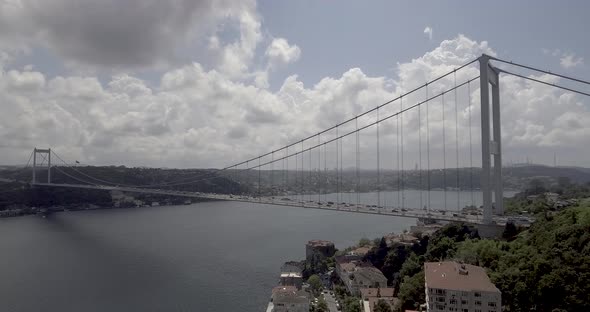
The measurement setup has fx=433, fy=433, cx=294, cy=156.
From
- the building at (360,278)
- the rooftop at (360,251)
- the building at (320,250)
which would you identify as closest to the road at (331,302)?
the building at (360,278)

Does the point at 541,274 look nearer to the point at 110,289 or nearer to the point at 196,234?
the point at 110,289

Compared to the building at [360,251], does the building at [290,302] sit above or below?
below

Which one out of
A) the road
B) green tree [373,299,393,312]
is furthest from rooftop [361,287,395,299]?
green tree [373,299,393,312]

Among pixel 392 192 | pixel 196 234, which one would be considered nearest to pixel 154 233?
pixel 196 234

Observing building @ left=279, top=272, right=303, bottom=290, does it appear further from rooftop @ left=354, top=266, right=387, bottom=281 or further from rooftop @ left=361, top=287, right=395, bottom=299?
rooftop @ left=361, top=287, right=395, bottom=299

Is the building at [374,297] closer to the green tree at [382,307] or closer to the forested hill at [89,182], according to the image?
the green tree at [382,307]

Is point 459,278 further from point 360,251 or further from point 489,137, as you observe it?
point 360,251
